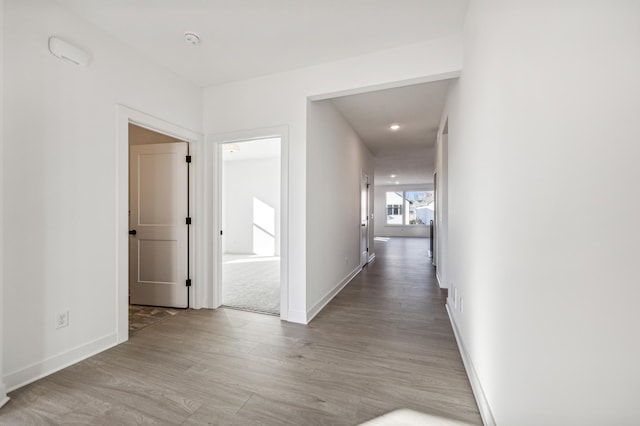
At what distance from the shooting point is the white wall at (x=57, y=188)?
182 cm

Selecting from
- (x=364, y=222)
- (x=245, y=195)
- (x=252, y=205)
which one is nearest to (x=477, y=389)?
(x=364, y=222)

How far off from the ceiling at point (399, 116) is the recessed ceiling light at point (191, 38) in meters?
1.78

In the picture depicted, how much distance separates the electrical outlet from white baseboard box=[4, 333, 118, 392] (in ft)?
0.71

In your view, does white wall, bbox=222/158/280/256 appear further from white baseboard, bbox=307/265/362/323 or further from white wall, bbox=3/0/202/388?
A: white wall, bbox=3/0/202/388

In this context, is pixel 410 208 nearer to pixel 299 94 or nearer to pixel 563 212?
pixel 299 94

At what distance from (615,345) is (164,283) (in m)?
3.91

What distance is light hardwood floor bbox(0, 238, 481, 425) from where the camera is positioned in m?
1.58

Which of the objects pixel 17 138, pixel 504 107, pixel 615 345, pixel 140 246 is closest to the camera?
pixel 615 345

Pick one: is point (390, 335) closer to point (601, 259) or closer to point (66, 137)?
point (601, 259)

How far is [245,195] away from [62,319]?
6298mm

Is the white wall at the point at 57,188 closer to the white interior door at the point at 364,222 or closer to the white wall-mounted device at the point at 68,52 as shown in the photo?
the white wall-mounted device at the point at 68,52

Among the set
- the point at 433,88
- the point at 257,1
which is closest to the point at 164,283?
the point at 257,1

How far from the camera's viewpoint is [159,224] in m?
3.46

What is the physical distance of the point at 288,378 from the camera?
1.92m
